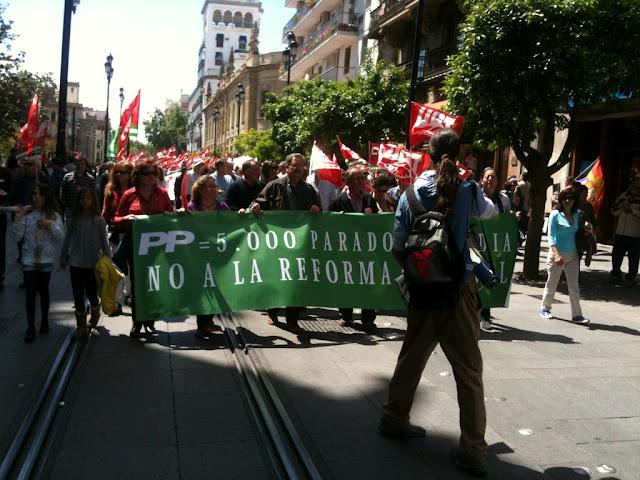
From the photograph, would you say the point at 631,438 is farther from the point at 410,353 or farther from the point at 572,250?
the point at 572,250

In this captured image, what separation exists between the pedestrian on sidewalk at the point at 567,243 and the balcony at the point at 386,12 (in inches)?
823

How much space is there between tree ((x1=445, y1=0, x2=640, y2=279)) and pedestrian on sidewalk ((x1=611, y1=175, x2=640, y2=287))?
47.9 inches

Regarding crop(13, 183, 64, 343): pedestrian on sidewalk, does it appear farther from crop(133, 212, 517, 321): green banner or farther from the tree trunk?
the tree trunk

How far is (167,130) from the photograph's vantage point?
131 meters

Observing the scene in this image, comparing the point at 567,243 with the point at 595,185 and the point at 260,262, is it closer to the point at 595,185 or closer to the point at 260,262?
the point at 260,262

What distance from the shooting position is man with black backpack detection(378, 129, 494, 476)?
13.0 feet

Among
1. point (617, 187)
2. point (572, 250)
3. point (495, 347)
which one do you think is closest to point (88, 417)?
point (495, 347)

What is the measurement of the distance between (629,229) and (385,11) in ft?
73.5

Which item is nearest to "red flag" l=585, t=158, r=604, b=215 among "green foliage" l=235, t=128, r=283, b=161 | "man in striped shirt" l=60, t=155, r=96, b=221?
"man in striped shirt" l=60, t=155, r=96, b=221

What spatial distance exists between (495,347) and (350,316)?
65.8 inches

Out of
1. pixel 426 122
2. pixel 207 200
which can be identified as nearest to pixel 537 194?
pixel 426 122

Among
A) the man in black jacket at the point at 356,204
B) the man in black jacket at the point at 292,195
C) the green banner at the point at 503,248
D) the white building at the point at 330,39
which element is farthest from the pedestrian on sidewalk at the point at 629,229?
the white building at the point at 330,39

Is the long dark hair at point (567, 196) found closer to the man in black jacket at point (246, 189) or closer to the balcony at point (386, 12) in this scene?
the man in black jacket at point (246, 189)

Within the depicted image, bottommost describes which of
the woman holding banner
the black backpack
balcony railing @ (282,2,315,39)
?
the black backpack
